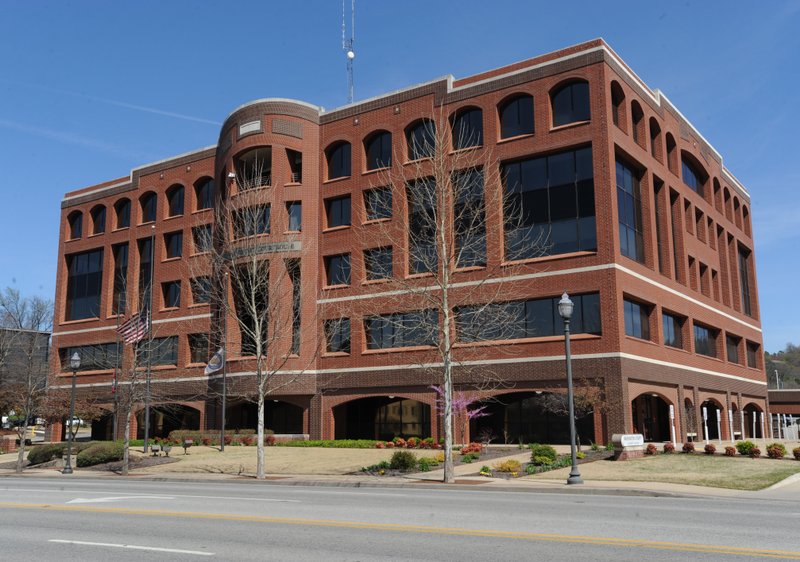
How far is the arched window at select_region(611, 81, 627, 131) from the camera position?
123 feet

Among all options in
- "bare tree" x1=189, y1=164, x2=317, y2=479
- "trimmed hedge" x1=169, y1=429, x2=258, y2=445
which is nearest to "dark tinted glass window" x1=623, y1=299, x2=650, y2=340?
"bare tree" x1=189, y1=164, x2=317, y2=479

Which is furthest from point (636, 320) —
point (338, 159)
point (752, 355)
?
point (752, 355)

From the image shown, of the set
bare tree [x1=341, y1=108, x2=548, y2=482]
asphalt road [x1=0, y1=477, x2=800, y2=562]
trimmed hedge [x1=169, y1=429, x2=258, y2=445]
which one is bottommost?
asphalt road [x1=0, y1=477, x2=800, y2=562]

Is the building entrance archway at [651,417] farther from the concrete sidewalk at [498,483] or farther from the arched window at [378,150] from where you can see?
the arched window at [378,150]

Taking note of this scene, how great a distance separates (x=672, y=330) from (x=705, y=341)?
7.17m

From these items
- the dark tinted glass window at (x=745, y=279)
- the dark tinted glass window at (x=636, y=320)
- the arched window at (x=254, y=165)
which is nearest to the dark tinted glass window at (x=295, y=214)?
the arched window at (x=254, y=165)

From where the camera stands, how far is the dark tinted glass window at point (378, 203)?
41394 mm

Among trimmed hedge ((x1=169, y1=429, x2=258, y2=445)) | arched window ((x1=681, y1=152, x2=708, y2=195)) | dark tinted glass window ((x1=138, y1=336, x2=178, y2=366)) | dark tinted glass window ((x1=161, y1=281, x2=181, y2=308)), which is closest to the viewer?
trimmed hedge ((x1=169, y1=429, x2=258, y2=445))

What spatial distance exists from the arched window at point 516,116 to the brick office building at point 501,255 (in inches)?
2.8

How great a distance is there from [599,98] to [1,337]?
159 feet

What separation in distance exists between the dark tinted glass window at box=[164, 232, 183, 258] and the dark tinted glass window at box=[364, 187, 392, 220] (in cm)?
1571

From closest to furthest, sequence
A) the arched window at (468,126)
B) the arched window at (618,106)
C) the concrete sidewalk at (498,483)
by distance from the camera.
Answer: the concrete sidewalk at (498,483)
the arched window at (618,106)
the arched window at (468,126)

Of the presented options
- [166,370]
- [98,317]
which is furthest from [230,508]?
[98,317]

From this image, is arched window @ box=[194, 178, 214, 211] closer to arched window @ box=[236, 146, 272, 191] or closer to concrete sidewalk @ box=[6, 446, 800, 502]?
arched window @ box=[236, 146, 272, 191]
